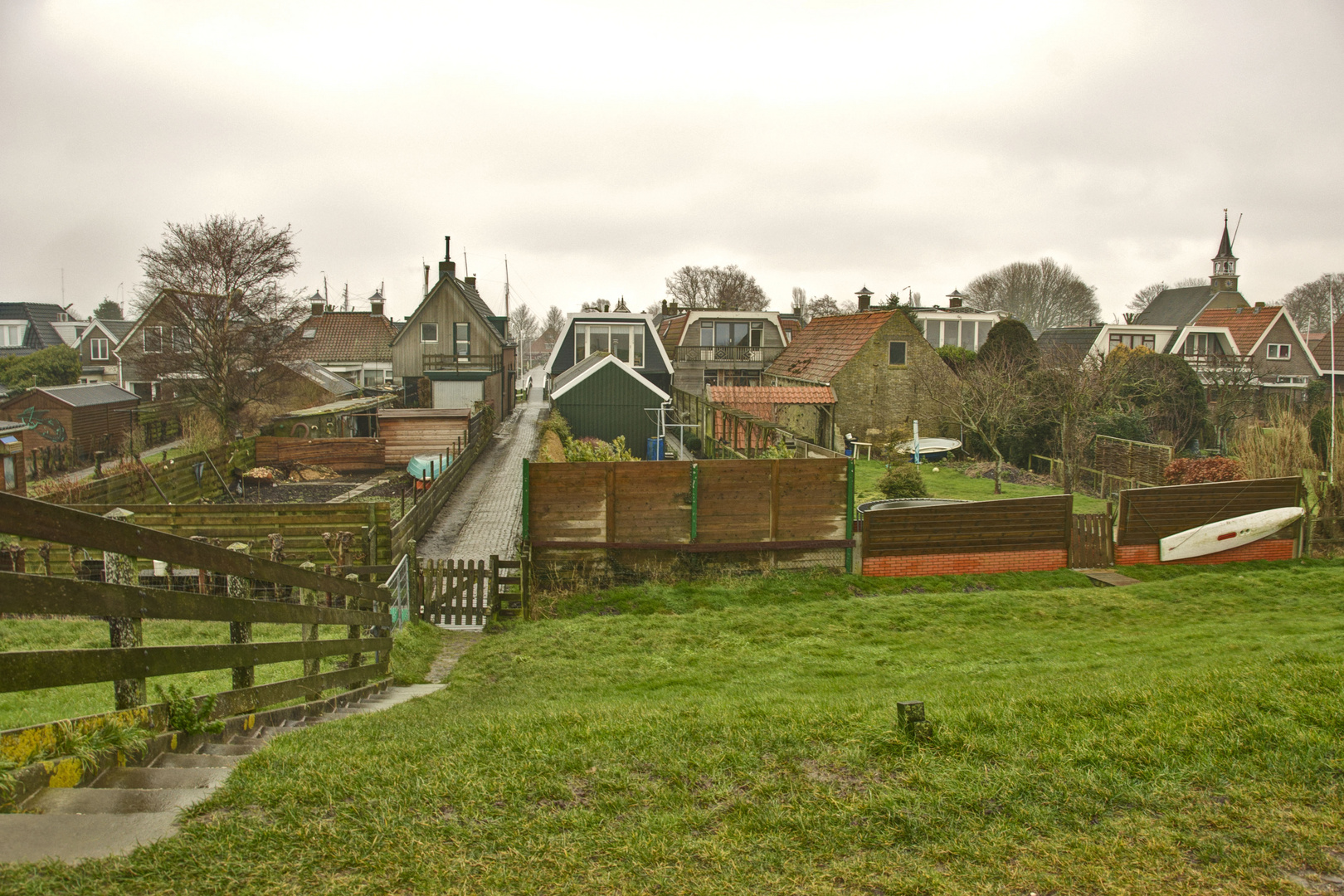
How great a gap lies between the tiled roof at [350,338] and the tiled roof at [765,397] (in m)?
38.1

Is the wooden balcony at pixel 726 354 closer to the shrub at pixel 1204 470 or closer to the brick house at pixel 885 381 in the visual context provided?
the brick house at pixel 885 381

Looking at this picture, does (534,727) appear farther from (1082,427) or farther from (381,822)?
(1082,427)

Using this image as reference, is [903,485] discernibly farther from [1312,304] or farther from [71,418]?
[1312,304]

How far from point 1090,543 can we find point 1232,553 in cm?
321

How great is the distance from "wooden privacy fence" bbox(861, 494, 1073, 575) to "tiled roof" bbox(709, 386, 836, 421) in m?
16.2

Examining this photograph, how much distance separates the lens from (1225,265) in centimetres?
7806

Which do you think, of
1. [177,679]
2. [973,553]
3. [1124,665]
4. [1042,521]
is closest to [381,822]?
[177,679]

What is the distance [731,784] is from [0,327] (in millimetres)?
88767

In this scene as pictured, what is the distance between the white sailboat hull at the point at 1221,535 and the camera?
16844 mm

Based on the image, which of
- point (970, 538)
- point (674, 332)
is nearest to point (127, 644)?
point (970, 538)

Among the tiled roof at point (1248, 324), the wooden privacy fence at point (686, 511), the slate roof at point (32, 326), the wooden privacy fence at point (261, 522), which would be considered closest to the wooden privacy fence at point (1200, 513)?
the wooden privacy fence at point (686, 511)

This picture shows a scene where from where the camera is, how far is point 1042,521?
53.7 feet

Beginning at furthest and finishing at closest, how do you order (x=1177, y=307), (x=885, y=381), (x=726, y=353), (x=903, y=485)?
(x=1177, y=307) → (x=726, y=353) → (x=885, y=381) → (x=903, y=485)

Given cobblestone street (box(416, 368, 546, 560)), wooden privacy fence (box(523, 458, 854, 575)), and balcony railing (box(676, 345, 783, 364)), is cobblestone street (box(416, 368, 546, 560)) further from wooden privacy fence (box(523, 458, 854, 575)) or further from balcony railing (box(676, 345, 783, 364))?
balcony railing (box(676, 345, 783, 364))
